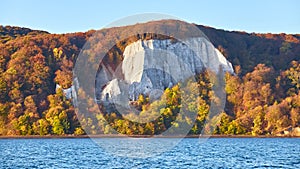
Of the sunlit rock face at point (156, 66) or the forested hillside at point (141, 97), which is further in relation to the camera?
the sunlit rock face at point (156, 66)

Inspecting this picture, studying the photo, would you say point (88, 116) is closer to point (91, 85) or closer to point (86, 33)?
point (91, 85)

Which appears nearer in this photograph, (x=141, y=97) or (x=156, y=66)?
(x=141, y=97)

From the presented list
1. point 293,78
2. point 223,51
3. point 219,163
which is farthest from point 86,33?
point 219,163

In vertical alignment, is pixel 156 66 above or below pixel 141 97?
above

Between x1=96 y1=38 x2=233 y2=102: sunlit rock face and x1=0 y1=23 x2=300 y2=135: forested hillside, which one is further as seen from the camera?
x1=96 y1=38 x2=233 y2=102: sunlit rock face
